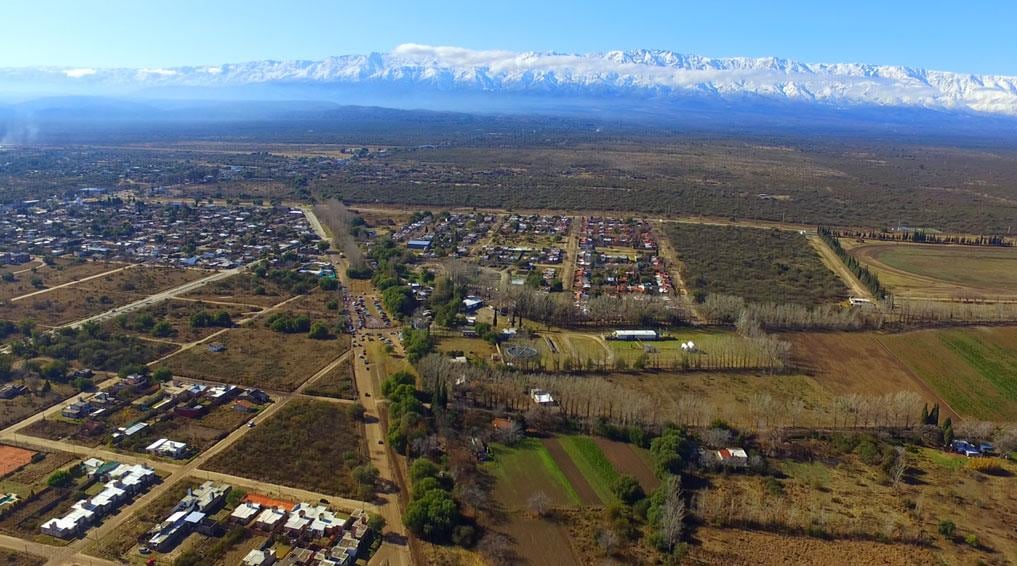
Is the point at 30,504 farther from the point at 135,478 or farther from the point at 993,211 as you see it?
the point at 993,211

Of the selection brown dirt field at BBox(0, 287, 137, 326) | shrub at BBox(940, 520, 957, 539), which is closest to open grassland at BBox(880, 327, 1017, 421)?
shrub at BBox(940, 520, 957, 539)

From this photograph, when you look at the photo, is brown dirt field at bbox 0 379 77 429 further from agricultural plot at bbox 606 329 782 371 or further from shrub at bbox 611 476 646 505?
agricultural plot at bbox 606 329 782 371

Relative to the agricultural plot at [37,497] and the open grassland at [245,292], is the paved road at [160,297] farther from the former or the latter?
the agricultural plot at [37,497]

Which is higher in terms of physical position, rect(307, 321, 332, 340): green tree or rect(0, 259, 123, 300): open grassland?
rect(0, 259, 123, 300): open grassland

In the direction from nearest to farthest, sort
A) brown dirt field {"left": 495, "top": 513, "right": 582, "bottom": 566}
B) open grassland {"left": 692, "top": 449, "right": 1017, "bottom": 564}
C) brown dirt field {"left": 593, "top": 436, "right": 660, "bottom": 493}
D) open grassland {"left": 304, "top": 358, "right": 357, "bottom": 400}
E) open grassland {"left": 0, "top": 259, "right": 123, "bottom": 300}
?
1. brown dirt field {"left": 495, "top": 513, "right": 582, "bottom": 566}
2. open grassland {"left": 692, "top": 449, "right": 1017, "bottom": 564}
3. brown dirt field {"left": 593, "top": 436, "right": 660, "bottom": 493}
4. open grassland {"left": 304, "top": 358, "right": 357, "bottom": 400}
5. open grassland {"left": 0, "top": 259, "right": 123, "bottom": 300}

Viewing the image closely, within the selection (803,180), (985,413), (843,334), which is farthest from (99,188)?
(803,180)

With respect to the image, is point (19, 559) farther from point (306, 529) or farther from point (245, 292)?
point (245, 292)

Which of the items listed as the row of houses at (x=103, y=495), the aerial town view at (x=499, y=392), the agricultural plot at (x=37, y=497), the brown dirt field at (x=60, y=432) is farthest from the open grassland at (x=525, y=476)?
the brown dirt field at (x=60, y=432)

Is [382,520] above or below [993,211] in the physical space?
below
